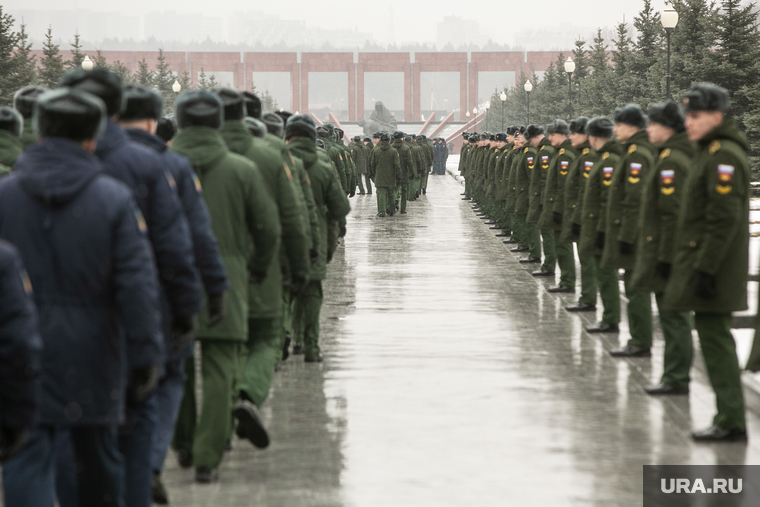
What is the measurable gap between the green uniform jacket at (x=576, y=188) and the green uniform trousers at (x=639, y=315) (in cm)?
243

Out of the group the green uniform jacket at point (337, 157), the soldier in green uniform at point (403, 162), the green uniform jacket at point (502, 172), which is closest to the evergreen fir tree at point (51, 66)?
the soldier in green uniform at point (403, 162)

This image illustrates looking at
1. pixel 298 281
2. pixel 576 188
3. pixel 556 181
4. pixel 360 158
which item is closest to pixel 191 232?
pixel 298 281

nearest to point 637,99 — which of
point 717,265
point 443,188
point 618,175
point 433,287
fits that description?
point 443,188

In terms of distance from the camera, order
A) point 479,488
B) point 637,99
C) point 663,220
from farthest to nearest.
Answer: point 637,99 < point 663,220 < point 479,488

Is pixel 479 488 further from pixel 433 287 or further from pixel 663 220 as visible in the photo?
pixel 433 287

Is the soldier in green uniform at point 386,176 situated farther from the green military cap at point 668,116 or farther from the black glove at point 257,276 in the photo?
the black glove at point 257,276

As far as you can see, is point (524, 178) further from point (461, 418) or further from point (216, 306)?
point (216, 306)

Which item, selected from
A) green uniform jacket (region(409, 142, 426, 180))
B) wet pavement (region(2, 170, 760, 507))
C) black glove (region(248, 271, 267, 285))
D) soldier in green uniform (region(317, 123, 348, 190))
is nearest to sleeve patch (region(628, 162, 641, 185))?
wet pavement (region(2, 170, 760, 507))

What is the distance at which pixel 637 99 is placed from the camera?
118 feet

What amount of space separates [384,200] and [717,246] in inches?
778

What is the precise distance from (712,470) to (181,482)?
9.37 ft

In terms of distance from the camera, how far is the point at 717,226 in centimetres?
622

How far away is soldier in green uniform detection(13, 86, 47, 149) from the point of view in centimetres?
805

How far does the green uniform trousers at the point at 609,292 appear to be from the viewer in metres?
9.98
